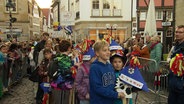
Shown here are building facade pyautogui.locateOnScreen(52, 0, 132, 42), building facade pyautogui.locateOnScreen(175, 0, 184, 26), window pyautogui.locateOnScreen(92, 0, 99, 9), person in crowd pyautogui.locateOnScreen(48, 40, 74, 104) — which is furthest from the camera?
window pyautogui.locateOnScreen(92, 0, 99, 9)

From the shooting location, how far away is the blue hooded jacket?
4.63 meters

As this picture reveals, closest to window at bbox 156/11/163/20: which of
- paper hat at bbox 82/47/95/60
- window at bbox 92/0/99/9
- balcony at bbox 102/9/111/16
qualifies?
balcony at bbox 102/9/111/16

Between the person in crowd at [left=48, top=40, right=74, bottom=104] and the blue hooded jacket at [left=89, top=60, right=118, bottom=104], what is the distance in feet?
5.43

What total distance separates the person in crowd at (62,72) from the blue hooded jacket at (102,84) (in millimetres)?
1654

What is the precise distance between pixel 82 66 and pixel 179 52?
5.40 ft

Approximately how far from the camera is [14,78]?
1312 cm

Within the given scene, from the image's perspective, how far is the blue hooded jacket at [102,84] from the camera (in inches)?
182

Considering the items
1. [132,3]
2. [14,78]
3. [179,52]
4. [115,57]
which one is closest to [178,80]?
[179,52]

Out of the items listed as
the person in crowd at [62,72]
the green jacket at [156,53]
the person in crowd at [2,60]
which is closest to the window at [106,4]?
the green jacket at [156,53]

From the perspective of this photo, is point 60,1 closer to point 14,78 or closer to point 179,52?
point 14,78

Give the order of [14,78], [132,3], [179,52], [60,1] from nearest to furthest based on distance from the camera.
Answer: [179,52]
[14,78]
[132,3]
[60,1]

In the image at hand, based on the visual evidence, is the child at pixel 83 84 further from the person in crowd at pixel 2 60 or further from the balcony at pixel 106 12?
the balcony at pixel 106 12

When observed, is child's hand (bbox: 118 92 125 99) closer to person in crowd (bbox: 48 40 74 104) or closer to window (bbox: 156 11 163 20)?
person in crowd (bbox: 48 40 74 104)

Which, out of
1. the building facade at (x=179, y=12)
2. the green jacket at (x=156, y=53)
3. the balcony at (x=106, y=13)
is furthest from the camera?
the balcony at (x=106, y=13)
